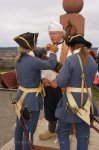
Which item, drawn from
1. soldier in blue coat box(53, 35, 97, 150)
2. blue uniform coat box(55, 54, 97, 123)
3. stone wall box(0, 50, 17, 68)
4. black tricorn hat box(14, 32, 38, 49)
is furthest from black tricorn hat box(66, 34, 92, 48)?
stone wall box(0, 50, 17, 68)

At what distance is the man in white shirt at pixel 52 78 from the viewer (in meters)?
4.92

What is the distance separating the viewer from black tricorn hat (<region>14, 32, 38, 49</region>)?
4676mm

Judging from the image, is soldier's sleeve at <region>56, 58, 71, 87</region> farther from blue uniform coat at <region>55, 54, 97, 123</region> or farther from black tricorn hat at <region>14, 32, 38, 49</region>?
black tricorn hat at <region>14, 32, 38, 49</region>

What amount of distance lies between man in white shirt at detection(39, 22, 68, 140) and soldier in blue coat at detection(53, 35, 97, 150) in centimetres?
46

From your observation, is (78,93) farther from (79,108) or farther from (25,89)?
(25,89)

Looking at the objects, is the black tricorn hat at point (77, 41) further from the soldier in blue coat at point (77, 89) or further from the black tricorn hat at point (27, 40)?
the black tricorn hat at point (27, 40)

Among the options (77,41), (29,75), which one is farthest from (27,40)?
(77,41)

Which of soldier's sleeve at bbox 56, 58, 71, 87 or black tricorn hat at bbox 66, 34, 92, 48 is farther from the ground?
black tricorn hat at bbox 66, 34, 92, 48

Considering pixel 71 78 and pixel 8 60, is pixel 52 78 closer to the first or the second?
pixel 71 78

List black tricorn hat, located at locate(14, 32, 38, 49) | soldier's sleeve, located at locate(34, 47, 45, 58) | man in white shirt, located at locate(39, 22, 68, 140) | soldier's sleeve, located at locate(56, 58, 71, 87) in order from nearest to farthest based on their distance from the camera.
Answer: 1. soldier's sleeve, located at locate(56, 58, 71, 87)
2. black tricorn hat, located at locate(14, 32, 38, 49)
3. man in white shirt, located at locate(39, 22, 68, 140)
4. soldier's sleeve, located at locate(34, 47, 45, 58)

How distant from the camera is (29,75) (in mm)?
4738

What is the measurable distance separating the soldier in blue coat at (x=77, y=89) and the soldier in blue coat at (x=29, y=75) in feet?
1.14

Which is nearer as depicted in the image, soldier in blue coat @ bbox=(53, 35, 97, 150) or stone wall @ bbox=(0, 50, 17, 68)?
soldier in blue coat @ bbox=(53, 35, 97, 150)

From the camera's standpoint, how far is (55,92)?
214 inches
